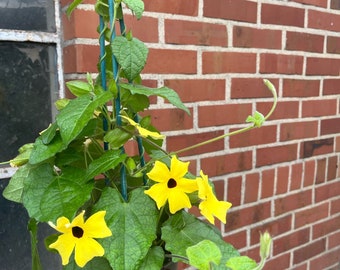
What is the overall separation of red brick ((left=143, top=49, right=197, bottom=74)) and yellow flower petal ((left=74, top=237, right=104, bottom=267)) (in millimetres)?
615

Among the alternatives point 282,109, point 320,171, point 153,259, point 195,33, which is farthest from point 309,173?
point 153,259

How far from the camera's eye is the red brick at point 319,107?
144 centimetres

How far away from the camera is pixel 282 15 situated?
4.26ft

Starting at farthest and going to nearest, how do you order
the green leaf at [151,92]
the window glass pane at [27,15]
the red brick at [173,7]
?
the red brick at [173,7]
the window glass pane at [27,15]
the green leaf at [151,92]

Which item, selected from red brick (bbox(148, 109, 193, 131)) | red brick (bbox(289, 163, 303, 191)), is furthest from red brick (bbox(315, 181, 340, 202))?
red brick (bbox(148, 109, 193, 131))

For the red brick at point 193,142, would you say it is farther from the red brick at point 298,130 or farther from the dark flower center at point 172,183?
the dark flower center at point 172,183

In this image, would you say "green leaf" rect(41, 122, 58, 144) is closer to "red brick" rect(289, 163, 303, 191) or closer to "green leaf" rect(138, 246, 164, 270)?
"green leaf" rect(138, 246, 164, 270)

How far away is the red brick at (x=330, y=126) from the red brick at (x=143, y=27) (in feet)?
2.70

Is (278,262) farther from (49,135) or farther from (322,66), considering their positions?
(49,135)

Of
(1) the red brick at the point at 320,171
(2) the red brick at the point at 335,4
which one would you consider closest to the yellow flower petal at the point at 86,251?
(1) the red brick at the point at 320,171

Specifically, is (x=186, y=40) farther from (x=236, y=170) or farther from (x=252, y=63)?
(x=236, y=170)

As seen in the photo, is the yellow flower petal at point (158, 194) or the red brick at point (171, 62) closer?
the yellow flower petal at point (158, 194)

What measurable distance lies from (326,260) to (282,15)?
1035mm

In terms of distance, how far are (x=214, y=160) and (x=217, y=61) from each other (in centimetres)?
30
